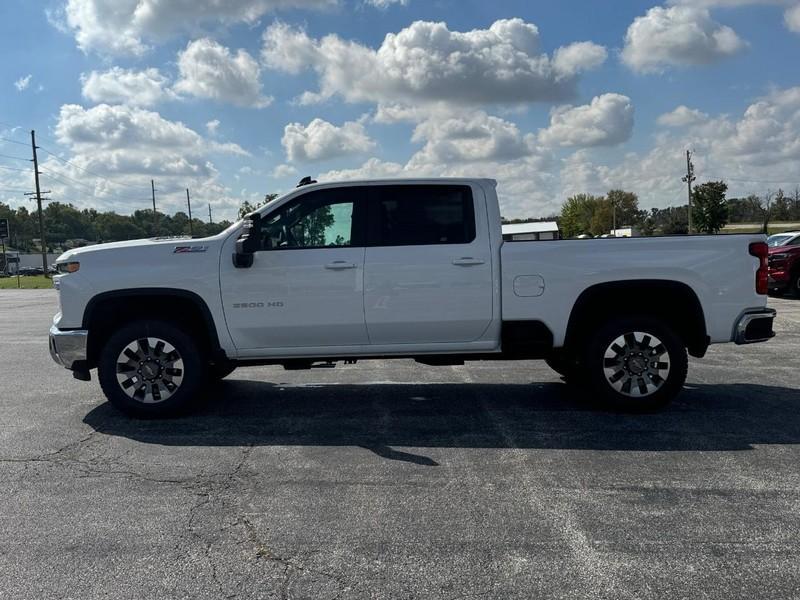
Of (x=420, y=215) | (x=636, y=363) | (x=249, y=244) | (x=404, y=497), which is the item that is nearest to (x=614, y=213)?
(x=636, y=363)

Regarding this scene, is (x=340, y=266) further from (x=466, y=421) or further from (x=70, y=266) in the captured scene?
(x=70, y=266)

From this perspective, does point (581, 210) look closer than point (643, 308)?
No

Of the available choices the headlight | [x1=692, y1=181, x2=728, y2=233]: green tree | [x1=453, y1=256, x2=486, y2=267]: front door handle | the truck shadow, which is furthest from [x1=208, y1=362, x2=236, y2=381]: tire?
[x1=692, y1=181, x2=728, y2=233]: green tree

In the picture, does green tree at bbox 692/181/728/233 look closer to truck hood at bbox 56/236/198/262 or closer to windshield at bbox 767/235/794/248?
windshield at bbox 767/235/794/248

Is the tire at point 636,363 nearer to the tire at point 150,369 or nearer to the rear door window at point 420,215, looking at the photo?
the rear door window at point 420,215

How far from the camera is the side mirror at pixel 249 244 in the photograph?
5.38 meters

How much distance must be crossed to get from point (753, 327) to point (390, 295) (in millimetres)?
3185

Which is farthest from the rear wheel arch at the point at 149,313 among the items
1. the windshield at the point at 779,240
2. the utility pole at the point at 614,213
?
the utility pole at the point at 614,213

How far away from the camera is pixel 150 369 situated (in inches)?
221

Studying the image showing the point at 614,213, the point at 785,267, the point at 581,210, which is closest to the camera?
the point at 785,267

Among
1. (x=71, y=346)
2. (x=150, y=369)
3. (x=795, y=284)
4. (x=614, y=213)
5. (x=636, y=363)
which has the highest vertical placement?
(x=614, y=213)

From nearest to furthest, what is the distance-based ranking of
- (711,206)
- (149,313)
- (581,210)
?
(149,313), (711,206), (581,210)

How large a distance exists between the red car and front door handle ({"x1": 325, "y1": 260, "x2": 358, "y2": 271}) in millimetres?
14256

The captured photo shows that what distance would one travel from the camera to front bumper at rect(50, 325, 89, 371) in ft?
18.1
